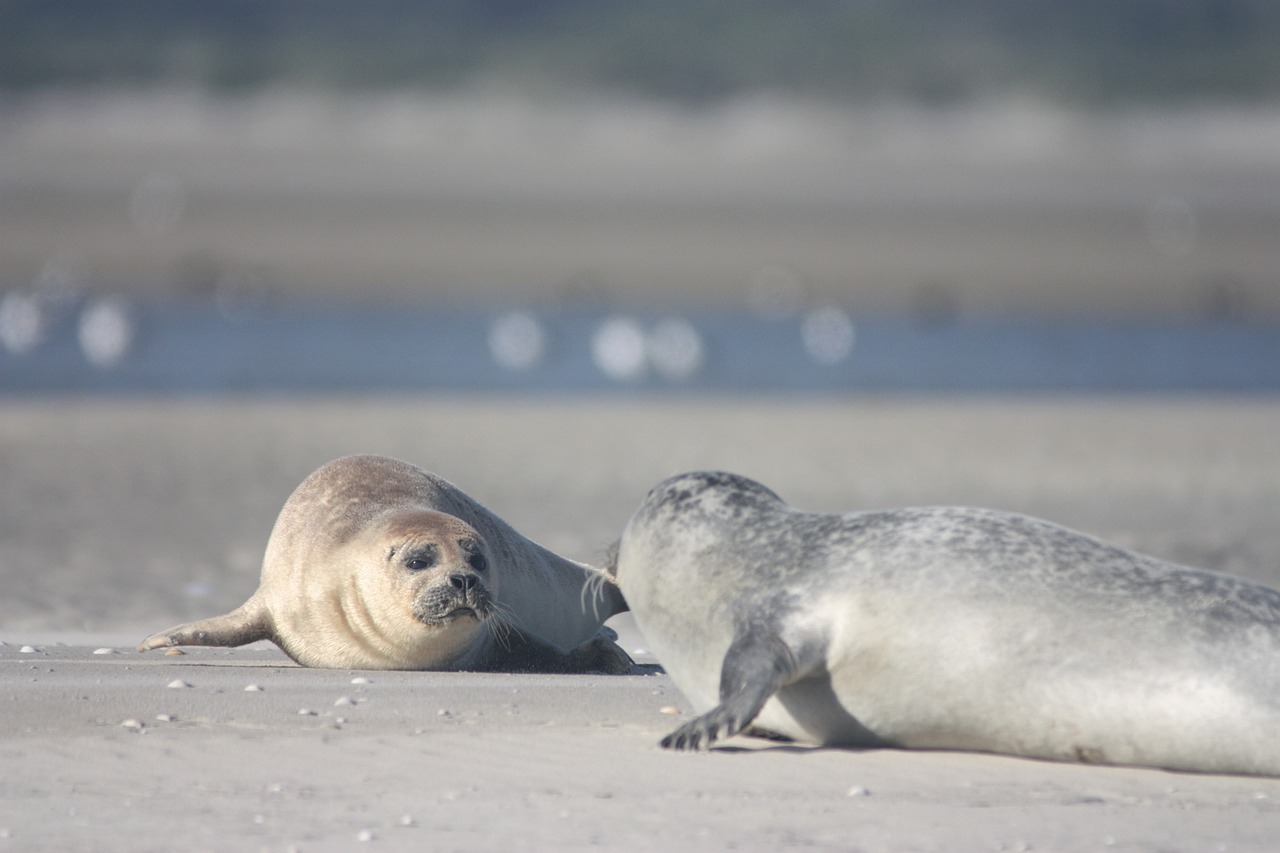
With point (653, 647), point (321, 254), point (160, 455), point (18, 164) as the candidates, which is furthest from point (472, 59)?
point (653, 647)

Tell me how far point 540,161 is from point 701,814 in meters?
39.5

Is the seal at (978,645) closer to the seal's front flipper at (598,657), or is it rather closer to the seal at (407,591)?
the seal at (407,591)

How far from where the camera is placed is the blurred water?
19141 mm

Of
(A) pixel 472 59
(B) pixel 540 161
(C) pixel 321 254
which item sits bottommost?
(C) pixel 321 254

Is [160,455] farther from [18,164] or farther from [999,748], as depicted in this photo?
[18,164]

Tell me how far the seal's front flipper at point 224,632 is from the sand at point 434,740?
79 millimetres

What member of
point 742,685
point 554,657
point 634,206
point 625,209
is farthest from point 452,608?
point 634,206

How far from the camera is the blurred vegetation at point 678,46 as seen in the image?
57.3 metres

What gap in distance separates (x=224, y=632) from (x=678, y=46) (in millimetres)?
65858

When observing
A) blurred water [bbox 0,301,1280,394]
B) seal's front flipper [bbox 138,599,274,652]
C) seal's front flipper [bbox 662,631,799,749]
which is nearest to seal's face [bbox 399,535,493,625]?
seal's front flipper [bbox 138,599,274,652]

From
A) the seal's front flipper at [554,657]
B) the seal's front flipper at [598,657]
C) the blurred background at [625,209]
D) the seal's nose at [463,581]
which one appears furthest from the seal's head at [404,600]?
the blurred background at [625,209]

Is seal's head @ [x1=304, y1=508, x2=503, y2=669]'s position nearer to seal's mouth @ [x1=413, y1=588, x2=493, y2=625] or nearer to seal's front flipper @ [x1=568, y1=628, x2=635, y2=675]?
seal's mouth @ [x1=413, y1=588, x2=493, y2=625]

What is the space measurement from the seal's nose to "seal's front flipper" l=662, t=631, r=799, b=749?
1.04m

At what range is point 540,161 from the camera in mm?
42844
